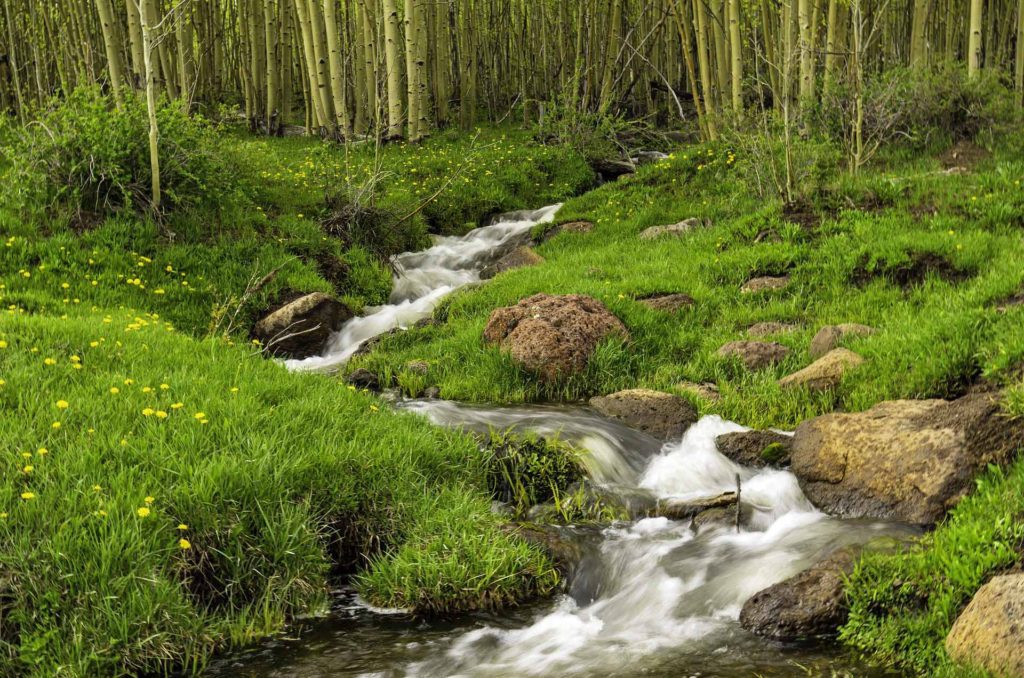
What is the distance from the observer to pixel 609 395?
755 cm

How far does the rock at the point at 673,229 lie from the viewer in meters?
12.0

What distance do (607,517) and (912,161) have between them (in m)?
9.20

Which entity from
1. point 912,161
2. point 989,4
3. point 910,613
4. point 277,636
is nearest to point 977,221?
point 912,161

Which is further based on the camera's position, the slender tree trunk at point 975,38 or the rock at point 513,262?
the slender tree trunk at point 975,38

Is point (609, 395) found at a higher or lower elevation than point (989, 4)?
→ lower

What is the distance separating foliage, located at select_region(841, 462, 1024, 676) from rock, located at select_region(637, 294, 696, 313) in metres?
4.98

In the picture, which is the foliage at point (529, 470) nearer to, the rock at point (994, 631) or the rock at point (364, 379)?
the rock at point (364, 379)

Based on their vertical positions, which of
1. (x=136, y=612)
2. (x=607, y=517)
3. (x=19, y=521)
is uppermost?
(x=19, y=521)

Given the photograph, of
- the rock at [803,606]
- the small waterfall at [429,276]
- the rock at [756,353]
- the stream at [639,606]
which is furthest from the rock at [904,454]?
the small waterfall at [429,276]

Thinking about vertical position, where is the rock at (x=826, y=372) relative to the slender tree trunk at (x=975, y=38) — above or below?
below

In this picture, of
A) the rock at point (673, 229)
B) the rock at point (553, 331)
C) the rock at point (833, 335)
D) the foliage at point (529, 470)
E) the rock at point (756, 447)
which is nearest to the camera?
the foliage at point (529, 470)

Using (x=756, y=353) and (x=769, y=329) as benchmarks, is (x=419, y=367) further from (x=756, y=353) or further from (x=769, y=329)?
(x=769, y=329)

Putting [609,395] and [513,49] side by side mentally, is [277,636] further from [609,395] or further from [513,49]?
[513,49]

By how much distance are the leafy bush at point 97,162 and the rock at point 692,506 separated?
756cm
